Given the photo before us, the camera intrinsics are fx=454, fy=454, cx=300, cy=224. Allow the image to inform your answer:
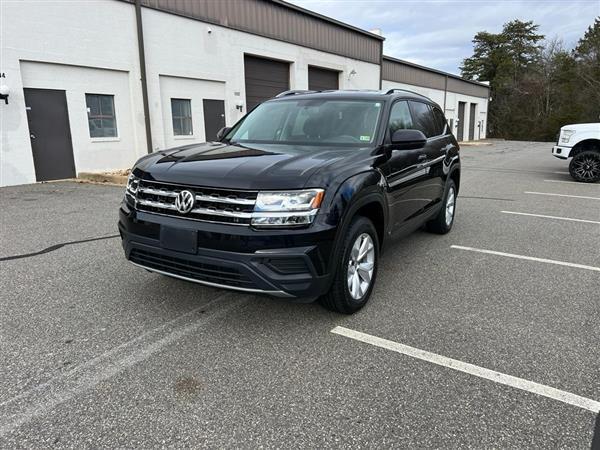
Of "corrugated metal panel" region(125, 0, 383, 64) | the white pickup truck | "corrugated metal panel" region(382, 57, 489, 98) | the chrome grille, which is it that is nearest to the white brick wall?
"corrugated metal panel" region(125, 0, 383, 64)

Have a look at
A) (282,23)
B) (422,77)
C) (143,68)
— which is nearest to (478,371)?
(143,68)

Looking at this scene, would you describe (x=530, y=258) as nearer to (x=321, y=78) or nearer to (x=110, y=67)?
(x=110, y=67)

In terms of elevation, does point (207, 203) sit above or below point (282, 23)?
below

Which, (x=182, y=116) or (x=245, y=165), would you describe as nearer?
(x=245, y=165)

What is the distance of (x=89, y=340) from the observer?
3.21 meters

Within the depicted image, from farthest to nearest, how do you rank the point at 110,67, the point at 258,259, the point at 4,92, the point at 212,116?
the point at 212,116, the point at 110,67, the point at 4,92, the point at 258,259

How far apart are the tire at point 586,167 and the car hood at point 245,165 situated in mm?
11501

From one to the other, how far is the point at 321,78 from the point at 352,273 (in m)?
19.0

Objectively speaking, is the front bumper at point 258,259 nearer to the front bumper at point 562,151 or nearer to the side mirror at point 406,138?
the side mirror at point 406,138

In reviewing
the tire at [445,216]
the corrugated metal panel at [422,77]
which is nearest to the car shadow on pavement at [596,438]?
the tire at [445,216]

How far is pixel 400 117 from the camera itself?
4605 mm

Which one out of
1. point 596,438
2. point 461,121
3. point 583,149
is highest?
point 461,121

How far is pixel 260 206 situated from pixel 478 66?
69415mm

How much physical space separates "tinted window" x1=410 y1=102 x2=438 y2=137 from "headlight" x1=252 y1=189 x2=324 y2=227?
2493mm
